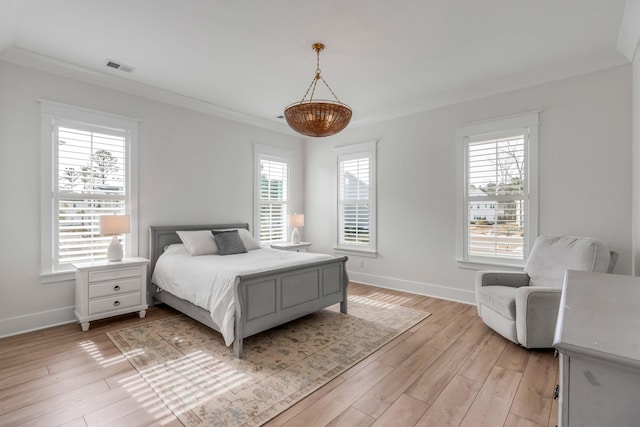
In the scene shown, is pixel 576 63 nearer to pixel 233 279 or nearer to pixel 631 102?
pixel 631 102

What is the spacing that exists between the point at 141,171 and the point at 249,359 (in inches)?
114

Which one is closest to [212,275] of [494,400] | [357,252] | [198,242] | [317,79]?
[198,242]

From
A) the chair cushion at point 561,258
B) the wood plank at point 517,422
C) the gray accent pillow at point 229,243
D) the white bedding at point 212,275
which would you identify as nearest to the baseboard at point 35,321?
the white bedding at point 212,275

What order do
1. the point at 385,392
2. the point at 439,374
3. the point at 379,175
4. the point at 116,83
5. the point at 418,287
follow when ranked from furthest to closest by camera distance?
the point at 379,175
the point at 418,287
the point at 116,83
the point at 439,374
the point at 385,392

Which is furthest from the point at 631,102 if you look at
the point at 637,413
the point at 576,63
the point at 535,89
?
the point at 637,413

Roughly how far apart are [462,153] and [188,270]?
3.82 metres

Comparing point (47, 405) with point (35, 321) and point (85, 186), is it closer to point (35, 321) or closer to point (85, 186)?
point (35, 321)

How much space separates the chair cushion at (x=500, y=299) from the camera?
9.70ft

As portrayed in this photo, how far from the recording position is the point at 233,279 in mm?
2773

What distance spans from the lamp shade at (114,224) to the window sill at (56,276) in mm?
634

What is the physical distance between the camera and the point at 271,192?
5.74 meters

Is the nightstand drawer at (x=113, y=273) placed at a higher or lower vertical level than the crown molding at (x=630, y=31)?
lower

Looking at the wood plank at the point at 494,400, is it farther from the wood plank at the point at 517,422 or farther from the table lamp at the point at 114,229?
the table lamp at the point at 114,229

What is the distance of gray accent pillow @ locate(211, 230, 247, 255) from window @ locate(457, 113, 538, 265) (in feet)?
10.1
